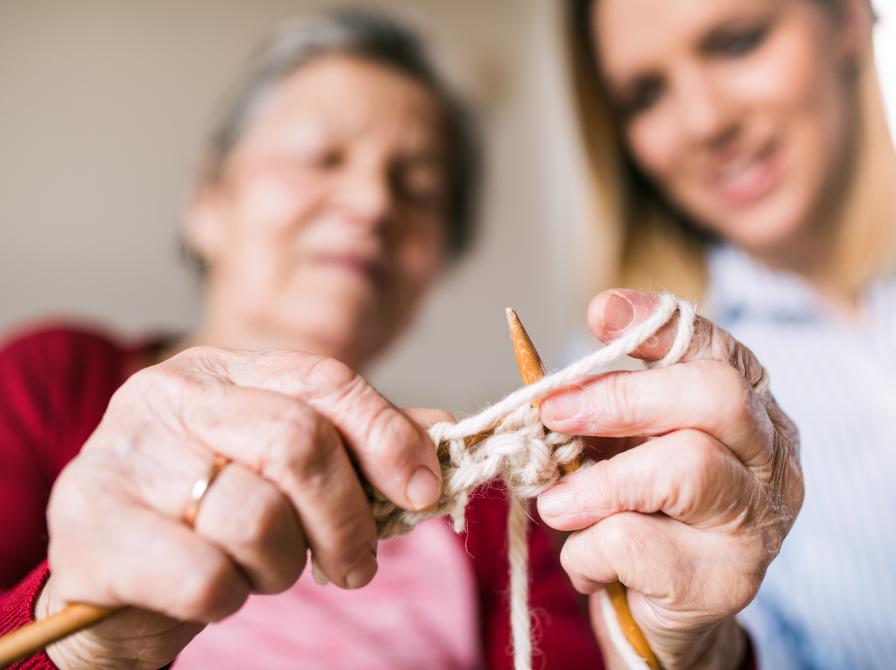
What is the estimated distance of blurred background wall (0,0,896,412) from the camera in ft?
4.34


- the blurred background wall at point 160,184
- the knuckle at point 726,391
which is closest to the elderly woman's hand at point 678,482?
the knuckle at point 726,391

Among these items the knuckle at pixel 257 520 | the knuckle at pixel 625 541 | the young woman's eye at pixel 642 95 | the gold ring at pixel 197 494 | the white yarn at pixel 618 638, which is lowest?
the white yarn at pixel 618 638

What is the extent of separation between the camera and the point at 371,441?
0.36 m

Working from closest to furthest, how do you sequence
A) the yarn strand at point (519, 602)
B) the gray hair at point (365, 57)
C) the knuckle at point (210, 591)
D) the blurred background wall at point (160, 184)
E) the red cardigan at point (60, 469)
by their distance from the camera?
the knuckle at point (210, 591) → the yarn strand at point (519, 602) → the red cardigan at point (60, 469) → the gray hair at point (365, 57) → the blurred background wall at point (160, 184)

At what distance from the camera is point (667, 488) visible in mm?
388

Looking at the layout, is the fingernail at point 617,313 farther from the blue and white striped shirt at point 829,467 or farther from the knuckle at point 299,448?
the blue and white striped shirt at point 829,467

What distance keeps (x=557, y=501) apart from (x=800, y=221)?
2.69 feet

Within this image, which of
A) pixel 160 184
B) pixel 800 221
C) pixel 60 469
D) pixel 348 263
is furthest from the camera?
pixel 160 184

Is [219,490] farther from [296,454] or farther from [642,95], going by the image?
[642,95]

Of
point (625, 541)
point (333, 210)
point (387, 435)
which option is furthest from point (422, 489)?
point (333, 210)

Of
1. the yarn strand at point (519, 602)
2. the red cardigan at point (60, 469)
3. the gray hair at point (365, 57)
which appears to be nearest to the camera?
the yarn strand at point (519, 602)

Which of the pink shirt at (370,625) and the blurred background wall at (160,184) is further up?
the blurred background wall at (160,184)

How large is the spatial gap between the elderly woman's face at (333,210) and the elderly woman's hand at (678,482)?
0.56 m

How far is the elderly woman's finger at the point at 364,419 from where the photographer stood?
0.36 m
